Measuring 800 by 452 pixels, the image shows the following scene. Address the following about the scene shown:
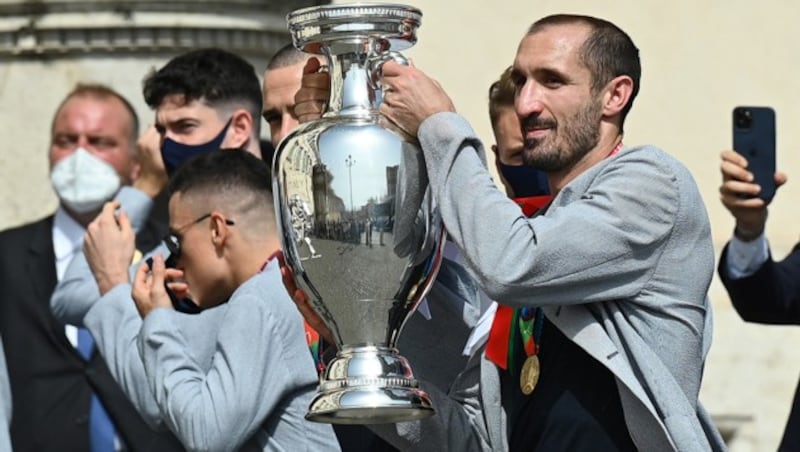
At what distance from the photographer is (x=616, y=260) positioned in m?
4.79

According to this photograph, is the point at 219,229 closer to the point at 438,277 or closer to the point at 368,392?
the point at 438,277

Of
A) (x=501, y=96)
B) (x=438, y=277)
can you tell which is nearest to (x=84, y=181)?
(x=501, y=96)

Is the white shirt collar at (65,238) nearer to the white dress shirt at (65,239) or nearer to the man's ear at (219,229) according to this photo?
the white dress shirt at (65,239)

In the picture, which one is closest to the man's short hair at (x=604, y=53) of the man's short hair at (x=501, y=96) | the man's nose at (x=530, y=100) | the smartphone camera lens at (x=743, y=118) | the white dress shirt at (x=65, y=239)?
the man's nose at (x=530, y=100)

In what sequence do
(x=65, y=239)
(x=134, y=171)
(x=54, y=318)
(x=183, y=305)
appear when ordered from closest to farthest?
(x=183, y=305), (x=54, y=318), (x=65, y=239), (x=134, y=171)

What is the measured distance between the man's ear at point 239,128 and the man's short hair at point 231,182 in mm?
694

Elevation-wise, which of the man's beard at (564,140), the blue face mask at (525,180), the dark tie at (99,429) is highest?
the man's beard at (564,140)

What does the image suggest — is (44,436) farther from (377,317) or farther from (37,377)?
(377,317)

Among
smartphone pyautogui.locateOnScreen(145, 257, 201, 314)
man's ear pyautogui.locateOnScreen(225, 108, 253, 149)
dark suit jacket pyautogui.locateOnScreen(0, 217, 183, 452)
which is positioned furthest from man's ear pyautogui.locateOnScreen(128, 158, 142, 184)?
smartphone pyautogui.locateOnScreen(145, 257, 201, 314)

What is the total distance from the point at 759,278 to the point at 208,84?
5.28 ft

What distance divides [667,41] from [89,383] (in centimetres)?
252

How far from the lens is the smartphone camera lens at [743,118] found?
21.2 feet

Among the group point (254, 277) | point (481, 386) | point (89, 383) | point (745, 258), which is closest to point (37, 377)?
point (89, 383)

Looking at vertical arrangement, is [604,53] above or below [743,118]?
above
